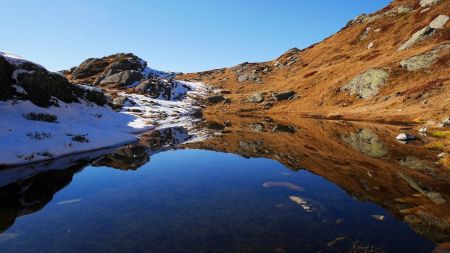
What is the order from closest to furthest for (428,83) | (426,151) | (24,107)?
(426,151)
(24,107)
(428,83)

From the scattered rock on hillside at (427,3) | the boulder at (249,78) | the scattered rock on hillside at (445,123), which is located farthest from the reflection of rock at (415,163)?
the boulder at (249,78)

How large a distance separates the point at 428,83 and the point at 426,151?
3353 centimetres

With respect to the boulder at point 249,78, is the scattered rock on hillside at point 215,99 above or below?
below

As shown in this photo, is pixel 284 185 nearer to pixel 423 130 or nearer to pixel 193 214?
pixel 193 214

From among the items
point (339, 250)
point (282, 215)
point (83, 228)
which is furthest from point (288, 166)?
point (83, 228)

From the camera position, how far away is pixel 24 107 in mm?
32219

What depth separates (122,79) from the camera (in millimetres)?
100688

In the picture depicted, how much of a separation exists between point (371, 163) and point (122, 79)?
89.0m

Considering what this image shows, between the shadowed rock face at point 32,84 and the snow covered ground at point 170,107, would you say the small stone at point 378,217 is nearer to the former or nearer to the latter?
the shadowed rock face at point 32,84

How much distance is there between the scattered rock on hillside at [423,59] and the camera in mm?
61688

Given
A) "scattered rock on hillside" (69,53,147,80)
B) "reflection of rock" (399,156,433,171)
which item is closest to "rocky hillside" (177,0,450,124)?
"reflection of rock" (399,156,433,171)

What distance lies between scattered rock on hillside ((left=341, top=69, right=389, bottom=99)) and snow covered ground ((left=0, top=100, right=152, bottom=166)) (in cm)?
4796

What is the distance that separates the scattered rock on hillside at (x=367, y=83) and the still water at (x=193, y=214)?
4814 cm

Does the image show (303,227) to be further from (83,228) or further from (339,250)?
(83,228)
